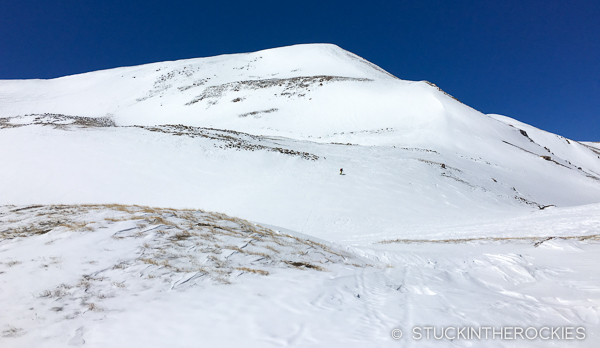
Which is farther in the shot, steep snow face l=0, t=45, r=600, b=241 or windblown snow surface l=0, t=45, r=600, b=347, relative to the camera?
steep snow face l=0, t=45, r=600, b=241

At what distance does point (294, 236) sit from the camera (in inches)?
367

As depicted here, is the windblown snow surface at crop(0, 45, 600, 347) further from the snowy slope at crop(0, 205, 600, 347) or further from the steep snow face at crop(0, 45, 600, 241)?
the steep snow face at crop(0, 45, 600, 241)

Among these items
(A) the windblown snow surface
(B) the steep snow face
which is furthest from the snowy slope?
(B) the steep snow face

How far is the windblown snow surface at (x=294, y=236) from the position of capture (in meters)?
3.94

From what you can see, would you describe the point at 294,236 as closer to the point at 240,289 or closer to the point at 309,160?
the point at 240,289

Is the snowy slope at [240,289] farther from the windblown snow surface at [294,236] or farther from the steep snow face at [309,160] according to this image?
the steep snow face at [309,160]

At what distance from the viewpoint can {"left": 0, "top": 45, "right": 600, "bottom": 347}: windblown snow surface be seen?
3.94 meters

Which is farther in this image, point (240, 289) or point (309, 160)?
point (309, 160)

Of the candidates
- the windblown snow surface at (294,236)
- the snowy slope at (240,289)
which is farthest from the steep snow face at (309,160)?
the snowy slope at (240,289)

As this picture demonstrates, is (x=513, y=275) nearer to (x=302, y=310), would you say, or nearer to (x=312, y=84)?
(x=302, y=310)

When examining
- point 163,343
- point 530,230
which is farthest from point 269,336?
point 530,230

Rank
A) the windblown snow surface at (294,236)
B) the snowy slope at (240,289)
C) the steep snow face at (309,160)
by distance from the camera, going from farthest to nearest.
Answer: the steep snow face at (309,160) < the windblown snow surface at (294,236) < the snowy slope at (240,289)

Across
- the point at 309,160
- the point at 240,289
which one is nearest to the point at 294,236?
the point at 240,289

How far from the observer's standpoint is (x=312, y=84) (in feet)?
184
